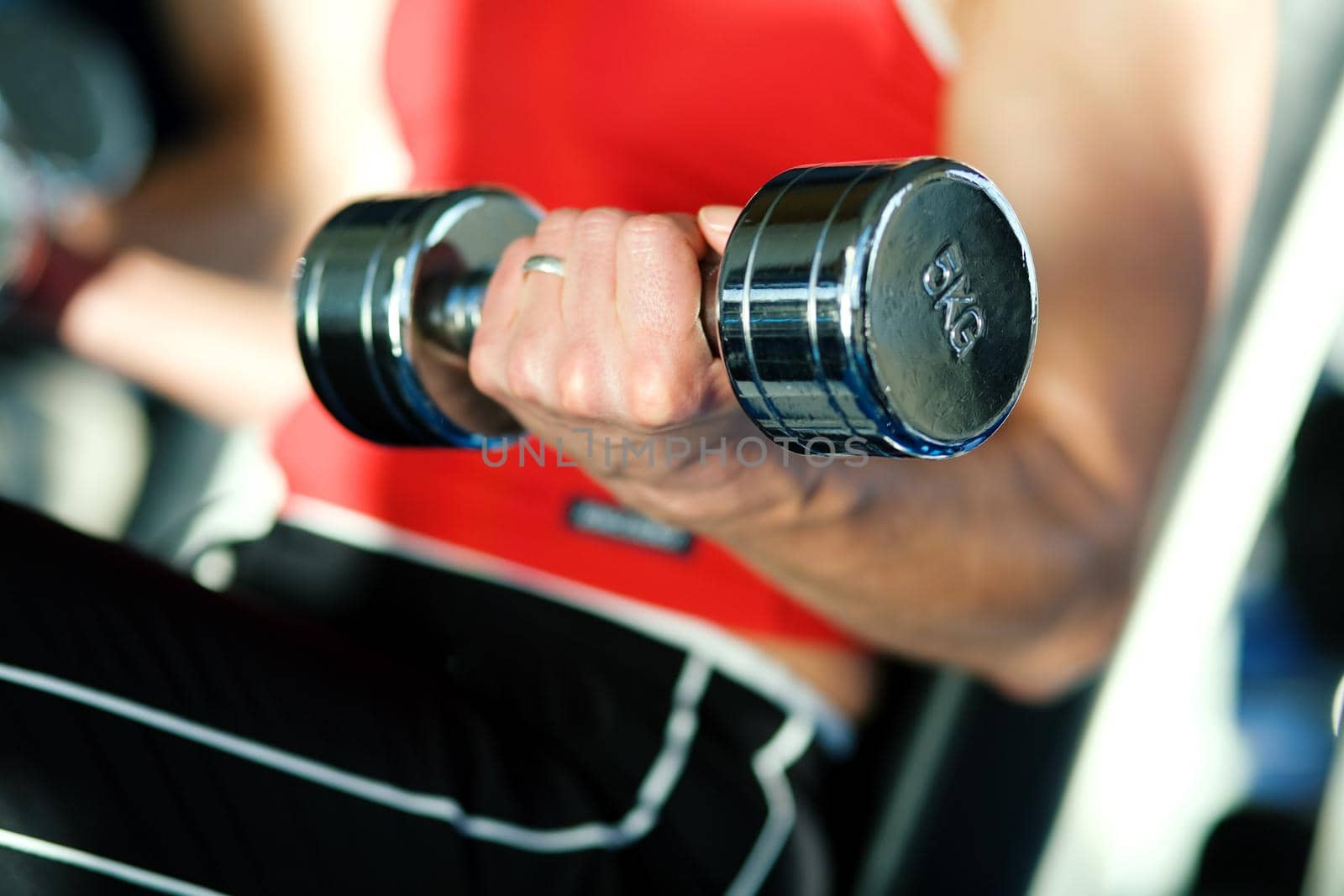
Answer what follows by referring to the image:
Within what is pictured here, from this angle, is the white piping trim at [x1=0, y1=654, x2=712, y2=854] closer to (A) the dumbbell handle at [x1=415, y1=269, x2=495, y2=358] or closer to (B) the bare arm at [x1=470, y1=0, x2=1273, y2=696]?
(B) the bare arm at [x1=470, y1=0, x2=1273, y2=696]

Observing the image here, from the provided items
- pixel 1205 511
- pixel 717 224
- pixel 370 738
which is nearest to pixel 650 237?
pixel 717 224

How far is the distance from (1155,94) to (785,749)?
0.54m

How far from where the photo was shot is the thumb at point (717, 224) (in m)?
0.49

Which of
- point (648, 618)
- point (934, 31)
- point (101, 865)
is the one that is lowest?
point (101, 865)

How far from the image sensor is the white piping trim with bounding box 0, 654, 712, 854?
1.99ft

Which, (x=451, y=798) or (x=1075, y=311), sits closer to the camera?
(x=451, y=798)

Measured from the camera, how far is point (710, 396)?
50 cm

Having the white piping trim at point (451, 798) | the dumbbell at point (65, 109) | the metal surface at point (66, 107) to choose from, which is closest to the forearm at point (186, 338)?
the dumbbell at point (65, 109)

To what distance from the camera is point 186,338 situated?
1.16 m

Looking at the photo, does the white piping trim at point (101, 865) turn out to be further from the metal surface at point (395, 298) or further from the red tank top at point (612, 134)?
the red tank top at point (612, 134)

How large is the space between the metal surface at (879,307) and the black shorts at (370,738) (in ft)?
1.21

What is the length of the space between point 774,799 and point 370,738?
0.31 m

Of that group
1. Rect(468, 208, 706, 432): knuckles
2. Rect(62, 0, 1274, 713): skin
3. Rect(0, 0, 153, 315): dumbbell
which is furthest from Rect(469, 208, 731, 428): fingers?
Rect(0, 0, 153, 315): dumbbell

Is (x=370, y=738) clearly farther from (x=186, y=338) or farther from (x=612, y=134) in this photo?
(x=186, y=338)
